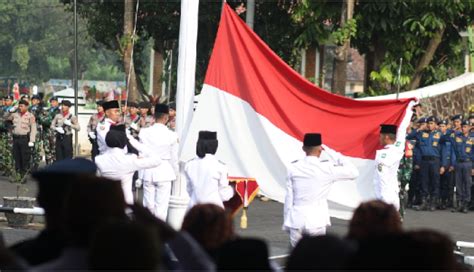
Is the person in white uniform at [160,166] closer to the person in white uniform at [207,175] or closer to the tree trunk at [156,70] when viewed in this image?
the person in white uniform at [207,175]

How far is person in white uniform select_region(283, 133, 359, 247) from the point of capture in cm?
1116

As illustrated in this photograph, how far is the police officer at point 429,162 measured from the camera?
22219 millimetres

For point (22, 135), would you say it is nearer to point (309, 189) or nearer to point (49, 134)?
point (49, 134)

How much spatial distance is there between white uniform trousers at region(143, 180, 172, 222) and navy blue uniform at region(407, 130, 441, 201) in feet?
25.0

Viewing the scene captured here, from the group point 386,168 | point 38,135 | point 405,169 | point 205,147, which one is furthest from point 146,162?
point 38,135

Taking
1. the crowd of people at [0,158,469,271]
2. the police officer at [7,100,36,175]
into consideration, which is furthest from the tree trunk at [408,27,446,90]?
the crowd of people at [0,158,469,271]

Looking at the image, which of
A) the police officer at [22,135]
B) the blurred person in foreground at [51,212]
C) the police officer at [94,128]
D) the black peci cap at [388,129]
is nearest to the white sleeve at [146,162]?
the black peci cap at [388,129]

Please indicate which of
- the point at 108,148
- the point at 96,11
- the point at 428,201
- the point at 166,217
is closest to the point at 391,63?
the point at 428,201

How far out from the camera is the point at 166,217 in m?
15.7

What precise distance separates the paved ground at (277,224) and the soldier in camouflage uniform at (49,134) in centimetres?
178

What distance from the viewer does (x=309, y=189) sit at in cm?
1118

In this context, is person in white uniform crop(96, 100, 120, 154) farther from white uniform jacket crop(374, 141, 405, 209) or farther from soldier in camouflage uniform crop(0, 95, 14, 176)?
soldier in camouflage uniform crop(0, 95, 14, 176)

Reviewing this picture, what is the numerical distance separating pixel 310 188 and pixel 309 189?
0.04ft

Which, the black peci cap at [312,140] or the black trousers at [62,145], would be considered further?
the black trousers at [62,145]
